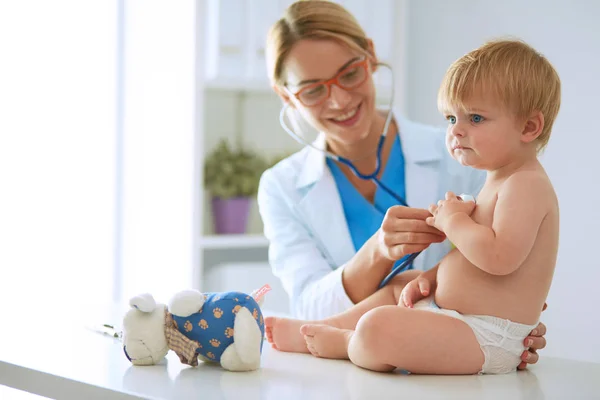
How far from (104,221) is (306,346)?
1889 millimetres

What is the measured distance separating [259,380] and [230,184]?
1.92m

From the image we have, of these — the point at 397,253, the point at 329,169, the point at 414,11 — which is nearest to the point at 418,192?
the point at 329,169

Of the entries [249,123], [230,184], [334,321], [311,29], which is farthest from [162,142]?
[334,321]

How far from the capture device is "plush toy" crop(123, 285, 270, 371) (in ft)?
3.29

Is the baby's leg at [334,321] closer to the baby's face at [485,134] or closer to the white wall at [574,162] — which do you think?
the baby's face at [485,134]

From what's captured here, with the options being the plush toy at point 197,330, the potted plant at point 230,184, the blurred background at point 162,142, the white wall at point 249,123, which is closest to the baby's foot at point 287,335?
the plush toy at point 197,330

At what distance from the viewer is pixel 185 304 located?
1.01 meters

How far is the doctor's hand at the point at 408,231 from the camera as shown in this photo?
1.06m

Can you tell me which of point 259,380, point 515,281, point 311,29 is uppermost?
point 311,29

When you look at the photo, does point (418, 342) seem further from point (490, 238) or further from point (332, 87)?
point (332, 87)

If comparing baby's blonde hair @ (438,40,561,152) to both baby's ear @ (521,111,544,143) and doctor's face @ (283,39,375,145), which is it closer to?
baby's ear @ (521,111,544,143)

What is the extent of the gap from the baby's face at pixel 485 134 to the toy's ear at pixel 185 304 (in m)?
0.39

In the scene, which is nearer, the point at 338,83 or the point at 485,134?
the point at 485,134

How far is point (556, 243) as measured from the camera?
1.00 m
